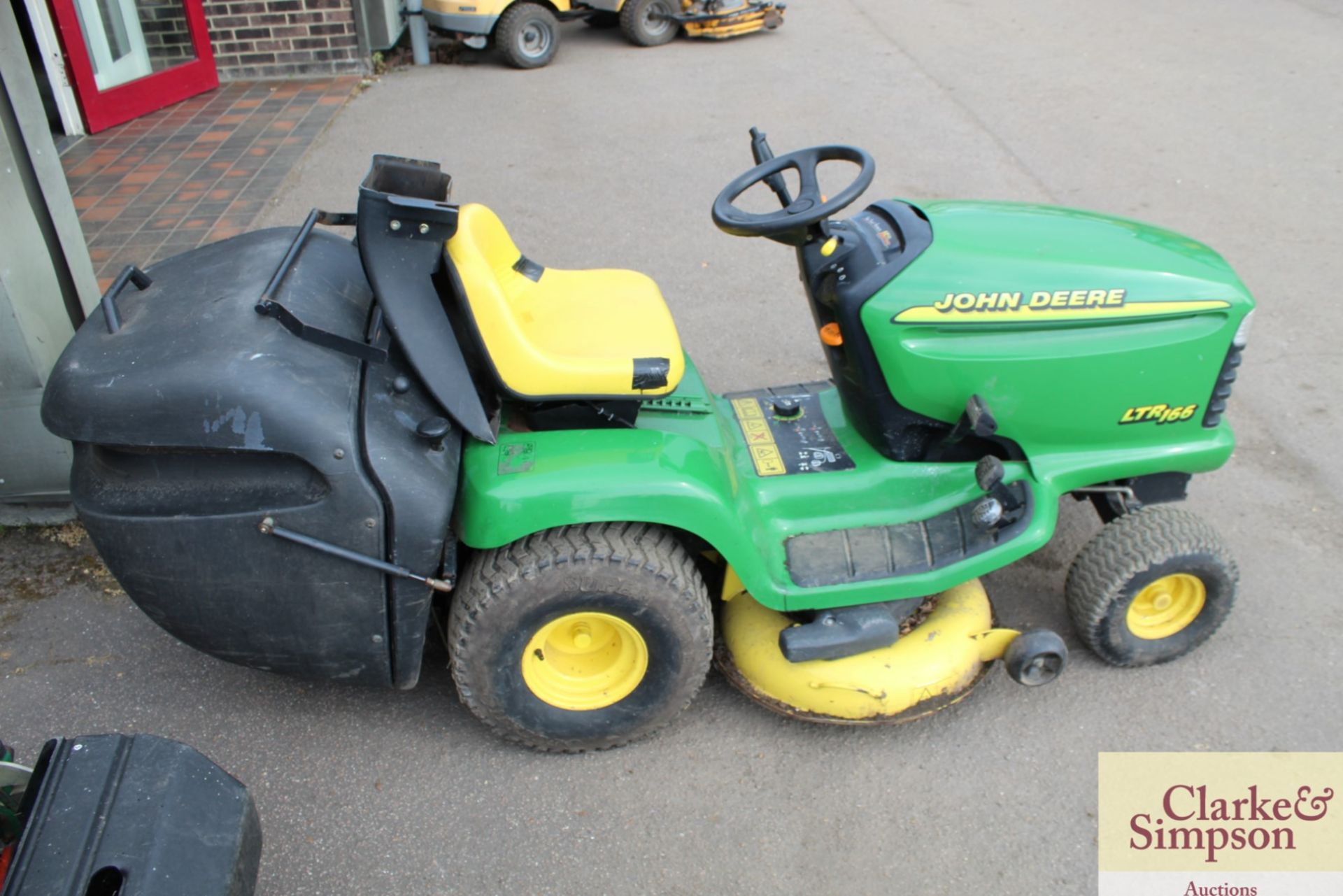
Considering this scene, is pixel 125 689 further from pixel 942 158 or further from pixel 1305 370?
pixel 942 158

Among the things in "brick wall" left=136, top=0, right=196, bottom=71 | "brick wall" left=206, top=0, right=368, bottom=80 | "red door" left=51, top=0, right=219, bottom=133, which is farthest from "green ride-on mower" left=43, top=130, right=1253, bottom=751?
"brick wall" left=206, top=0, right=368, bottom=80

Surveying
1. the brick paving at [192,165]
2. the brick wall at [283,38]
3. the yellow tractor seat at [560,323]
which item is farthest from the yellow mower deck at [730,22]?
the yellow tractor seat at [560,323]

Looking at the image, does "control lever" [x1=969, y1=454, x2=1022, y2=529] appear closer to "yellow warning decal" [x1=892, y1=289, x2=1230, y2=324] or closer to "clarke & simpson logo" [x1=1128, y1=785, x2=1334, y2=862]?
"yellow warning decal" [x1=892, y1=289, x2=1230, y2=324]

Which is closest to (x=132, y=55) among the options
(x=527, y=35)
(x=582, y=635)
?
(x=527, y=35)

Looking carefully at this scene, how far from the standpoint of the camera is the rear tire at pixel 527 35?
779 cm

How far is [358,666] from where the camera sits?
2473mm

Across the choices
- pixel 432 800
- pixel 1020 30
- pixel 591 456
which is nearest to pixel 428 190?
pixel 591 456

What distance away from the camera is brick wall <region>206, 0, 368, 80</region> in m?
7.54

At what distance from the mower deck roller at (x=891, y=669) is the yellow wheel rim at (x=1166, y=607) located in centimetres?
36

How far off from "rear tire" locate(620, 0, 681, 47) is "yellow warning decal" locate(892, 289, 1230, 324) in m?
6.47

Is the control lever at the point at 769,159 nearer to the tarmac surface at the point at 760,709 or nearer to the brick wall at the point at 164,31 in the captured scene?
the tarmac surface at the point at 760,709

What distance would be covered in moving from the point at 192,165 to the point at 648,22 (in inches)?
151

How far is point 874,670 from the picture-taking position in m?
2.66

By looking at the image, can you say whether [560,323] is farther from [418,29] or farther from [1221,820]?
[418,29]
